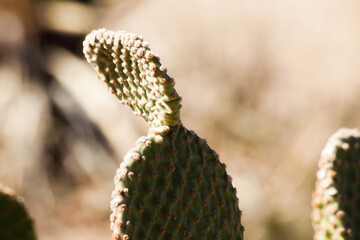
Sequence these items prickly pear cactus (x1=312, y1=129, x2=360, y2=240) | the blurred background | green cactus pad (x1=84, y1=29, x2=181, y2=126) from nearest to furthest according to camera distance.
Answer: green cactus pad (x1=84, y1=29, x2=181, y2=126) → prickly pear cactus (x1=312, y1=129, x2=360, y2=240) → the blurred background

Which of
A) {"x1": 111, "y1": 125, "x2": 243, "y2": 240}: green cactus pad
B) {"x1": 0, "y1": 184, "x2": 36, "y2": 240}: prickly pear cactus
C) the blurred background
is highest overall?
the blurred background

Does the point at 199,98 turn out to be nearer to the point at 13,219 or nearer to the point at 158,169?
the point at 13,219

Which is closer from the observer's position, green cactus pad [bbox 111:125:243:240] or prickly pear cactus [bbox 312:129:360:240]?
green cactus pad [bbox 111:125:243:240]

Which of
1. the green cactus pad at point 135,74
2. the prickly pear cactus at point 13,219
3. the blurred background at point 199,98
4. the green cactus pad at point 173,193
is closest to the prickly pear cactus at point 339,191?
the green cactus pad at point 173,193

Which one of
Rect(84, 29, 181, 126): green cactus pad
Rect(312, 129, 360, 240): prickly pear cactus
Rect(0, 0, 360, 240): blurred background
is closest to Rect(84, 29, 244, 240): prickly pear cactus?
Rect(84, 29, 181, 126): green cactus pad

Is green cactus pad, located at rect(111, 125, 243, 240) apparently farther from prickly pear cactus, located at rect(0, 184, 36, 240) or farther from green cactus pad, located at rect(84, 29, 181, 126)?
prickly pear cactus, located at rect(0, 184, 36, 240)

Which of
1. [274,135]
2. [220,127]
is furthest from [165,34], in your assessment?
[274,135]

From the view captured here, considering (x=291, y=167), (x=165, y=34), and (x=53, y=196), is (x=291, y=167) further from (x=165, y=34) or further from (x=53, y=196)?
(x=53, y=196)
